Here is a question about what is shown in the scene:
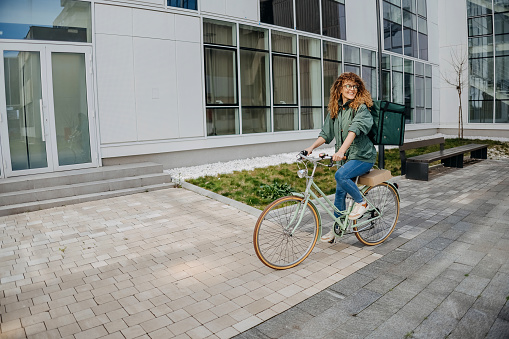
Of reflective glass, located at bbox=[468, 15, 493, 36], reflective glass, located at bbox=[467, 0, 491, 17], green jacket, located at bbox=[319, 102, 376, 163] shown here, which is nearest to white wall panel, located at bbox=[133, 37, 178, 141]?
green jacket, located at bbox=[319, 102, 376, 163]

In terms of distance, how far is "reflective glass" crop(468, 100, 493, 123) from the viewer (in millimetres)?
23500

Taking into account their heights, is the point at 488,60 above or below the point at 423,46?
below

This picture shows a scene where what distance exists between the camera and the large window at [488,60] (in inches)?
906

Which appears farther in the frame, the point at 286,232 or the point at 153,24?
the point at 153,24

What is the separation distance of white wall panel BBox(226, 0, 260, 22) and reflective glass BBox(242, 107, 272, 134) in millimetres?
2942

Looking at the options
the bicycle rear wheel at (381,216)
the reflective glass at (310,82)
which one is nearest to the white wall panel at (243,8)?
the reflective glass at (310,82)

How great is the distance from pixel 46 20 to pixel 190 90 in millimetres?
3903

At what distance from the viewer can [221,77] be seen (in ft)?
41.1

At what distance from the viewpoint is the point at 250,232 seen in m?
6.12

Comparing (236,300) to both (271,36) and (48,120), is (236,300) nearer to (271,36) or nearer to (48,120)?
(48,120)

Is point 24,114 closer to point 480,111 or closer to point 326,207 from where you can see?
point 326,207

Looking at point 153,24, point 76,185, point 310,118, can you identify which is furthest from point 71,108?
point 310,118

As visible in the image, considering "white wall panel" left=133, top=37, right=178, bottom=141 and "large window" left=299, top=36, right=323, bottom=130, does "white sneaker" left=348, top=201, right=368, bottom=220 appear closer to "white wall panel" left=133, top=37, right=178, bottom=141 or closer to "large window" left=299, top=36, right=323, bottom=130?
"white wall panel" left=133, top=37, right=178, bottom=141

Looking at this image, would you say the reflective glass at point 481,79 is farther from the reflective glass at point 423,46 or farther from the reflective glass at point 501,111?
the reflective glass at point 423,46
